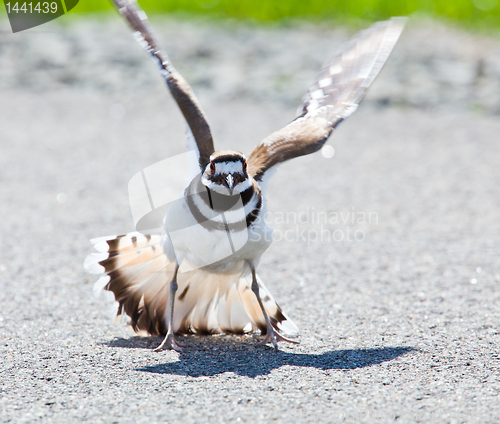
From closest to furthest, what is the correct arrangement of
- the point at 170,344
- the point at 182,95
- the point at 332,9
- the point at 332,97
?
the point at 170,344 < the point at 182,95 < the point at 332,97 < the point at 332,9

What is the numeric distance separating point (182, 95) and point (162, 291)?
1232mm

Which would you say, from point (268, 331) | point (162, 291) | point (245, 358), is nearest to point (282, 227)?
point (162, 291)

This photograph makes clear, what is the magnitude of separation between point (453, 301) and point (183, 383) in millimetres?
2106

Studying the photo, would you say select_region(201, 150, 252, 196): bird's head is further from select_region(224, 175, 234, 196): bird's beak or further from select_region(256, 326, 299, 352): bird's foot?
select_region(256, 326, 299, 352): bird's foot

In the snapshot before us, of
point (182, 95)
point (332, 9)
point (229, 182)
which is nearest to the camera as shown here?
point (229, 182)

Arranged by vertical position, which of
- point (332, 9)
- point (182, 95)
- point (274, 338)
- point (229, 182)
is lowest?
point (332, 9)

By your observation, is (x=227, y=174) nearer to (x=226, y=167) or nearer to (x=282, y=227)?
(x=226, y=167)

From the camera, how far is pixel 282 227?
597 centimetres

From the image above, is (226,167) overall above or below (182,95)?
below

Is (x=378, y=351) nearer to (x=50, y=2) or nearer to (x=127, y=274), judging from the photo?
(x=127, y=274)

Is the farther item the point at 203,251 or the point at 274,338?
the point at 274,338

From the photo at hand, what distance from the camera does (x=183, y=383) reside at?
10.1 ft

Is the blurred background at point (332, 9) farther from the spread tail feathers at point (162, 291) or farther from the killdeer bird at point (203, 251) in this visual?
the spread tail feathers at point (162, 291)

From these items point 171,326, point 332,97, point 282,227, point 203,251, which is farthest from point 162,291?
point 282,227
